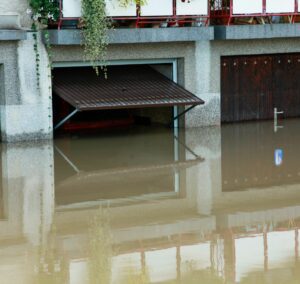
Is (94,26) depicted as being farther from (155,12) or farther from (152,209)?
(152,209)

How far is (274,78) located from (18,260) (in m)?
14.8

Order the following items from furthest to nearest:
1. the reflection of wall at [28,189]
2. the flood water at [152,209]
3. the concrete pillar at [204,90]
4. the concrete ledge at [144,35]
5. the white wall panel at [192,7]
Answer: the concrete pillar at [204,90], the white wall panel at [192,7], the concrete ledge at [144,35], the reflection of wall at [28,189], the flood water at [152,209]

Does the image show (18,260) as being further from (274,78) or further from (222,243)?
(274,78)

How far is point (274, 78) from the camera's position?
88.4 ft

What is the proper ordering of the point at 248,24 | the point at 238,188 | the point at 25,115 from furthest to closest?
the point at 248,24
the point at 25,115
the point at 238,188

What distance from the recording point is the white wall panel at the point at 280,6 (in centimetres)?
2523

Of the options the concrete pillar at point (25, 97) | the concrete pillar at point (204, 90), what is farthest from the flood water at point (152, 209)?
the concrete pillar at point (204, 90)

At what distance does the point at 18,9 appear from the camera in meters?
22.7

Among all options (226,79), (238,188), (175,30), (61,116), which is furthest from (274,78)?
(238,188)

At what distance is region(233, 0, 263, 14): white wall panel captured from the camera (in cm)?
2484

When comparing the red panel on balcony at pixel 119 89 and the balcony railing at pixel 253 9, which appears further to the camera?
the balcony railing at pixel 253 9

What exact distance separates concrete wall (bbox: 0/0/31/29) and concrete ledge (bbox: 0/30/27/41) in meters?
0.47

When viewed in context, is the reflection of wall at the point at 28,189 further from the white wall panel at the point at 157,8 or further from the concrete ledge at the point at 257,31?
the concrete ledge at the point at 257,31

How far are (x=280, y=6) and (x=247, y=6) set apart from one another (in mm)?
A: 958
